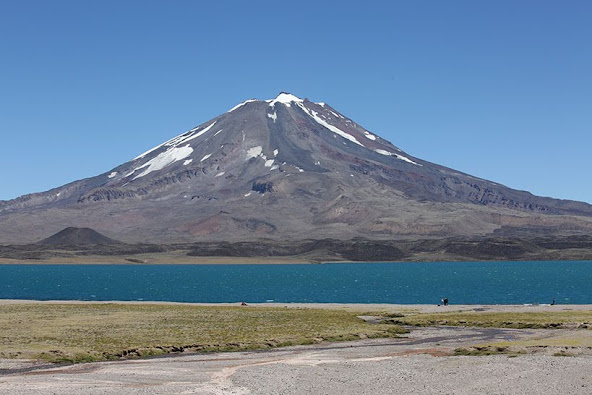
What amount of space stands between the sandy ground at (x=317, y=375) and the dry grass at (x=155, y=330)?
401 centimetres

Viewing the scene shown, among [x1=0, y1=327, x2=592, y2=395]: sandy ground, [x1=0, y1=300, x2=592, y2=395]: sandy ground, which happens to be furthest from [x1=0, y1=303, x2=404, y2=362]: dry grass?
[x1=0, y1=327, x2=592, y2=395]: sandy ground

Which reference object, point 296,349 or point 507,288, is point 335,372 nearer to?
point 296,349

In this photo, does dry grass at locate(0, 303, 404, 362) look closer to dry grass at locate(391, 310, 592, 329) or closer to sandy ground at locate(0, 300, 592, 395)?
sandy ground at locate(0, 300, 592, 395)

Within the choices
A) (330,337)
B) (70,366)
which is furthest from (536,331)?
(70,366)

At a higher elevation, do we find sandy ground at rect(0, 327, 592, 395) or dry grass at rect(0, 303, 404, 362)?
sandy ground at rect(0, 327, 592, 395)

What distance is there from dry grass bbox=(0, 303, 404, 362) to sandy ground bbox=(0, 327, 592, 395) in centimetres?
401

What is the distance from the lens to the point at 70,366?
4938cm

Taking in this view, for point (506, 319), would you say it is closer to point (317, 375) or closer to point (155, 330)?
point (155, 330)

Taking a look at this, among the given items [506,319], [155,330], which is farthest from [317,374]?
[506,319]

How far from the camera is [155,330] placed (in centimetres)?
7112

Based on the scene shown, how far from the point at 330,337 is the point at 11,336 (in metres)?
23.8

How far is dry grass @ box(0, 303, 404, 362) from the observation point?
186ft

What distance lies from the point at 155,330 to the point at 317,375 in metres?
30.2

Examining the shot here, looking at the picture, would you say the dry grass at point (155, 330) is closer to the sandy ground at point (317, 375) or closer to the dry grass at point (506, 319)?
the sandy ground at point (317, 375)
